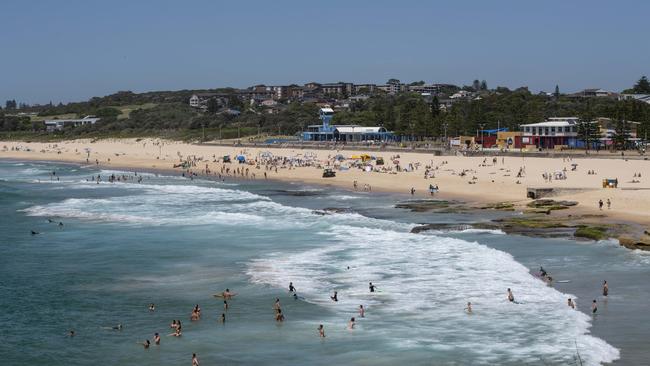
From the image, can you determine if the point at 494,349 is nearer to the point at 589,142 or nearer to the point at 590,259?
the point at 590,259

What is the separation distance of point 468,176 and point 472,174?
1638mm

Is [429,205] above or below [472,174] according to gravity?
below

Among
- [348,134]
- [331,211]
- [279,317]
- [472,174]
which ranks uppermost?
[348,134]

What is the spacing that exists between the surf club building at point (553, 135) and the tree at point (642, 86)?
90365 mm

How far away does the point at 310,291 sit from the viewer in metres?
31.7

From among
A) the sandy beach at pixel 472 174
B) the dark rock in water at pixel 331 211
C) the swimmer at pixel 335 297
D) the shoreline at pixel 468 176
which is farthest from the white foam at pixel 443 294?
the sandy beach at pixel 472 174

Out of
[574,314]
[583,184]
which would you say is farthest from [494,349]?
[583,184]

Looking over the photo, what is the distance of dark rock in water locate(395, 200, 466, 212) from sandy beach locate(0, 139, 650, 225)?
167 cm

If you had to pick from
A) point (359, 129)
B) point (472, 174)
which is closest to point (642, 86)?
point (359, 129)

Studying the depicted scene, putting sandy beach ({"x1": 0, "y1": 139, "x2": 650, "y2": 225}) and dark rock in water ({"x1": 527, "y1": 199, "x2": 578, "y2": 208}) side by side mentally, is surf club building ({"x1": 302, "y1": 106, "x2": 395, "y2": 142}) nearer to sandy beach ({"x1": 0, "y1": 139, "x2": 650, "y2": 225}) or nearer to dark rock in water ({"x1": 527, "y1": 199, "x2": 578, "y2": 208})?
sandy beach ({"x1": 0, "y1": 139, "x2": 650, "y2": 225})

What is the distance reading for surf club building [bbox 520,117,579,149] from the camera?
96812 millimetres

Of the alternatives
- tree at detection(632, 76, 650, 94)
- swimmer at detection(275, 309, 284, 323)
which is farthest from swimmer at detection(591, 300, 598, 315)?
tree at detection(632, 76, 650, 94)

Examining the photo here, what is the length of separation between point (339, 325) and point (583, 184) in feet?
131

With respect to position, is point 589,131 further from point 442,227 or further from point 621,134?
point 442,227
